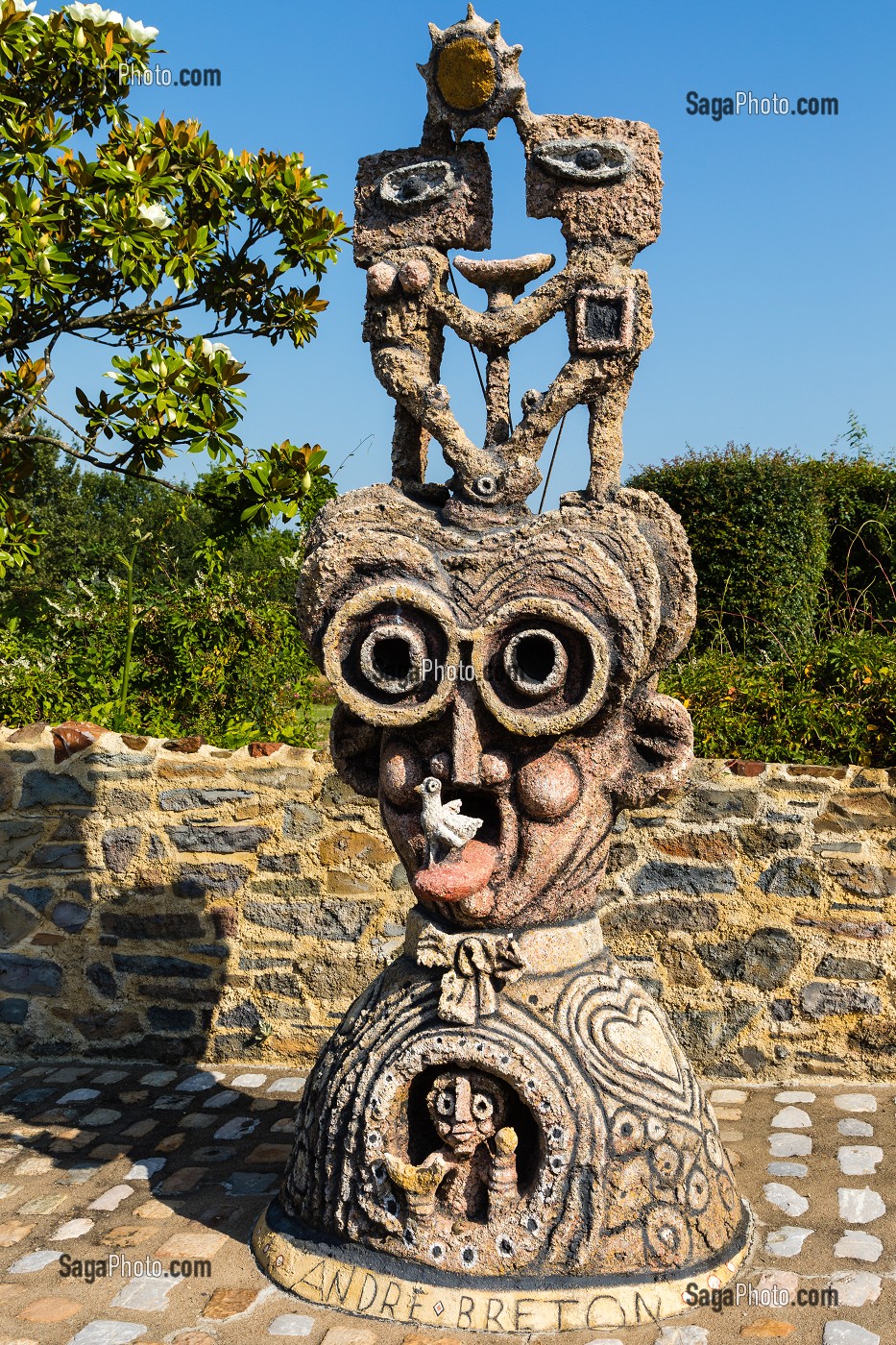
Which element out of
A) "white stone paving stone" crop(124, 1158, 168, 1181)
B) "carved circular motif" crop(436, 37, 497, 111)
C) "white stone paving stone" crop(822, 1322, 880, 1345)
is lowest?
"white stone paving stone" crop(124, 1158, 168, 1181)

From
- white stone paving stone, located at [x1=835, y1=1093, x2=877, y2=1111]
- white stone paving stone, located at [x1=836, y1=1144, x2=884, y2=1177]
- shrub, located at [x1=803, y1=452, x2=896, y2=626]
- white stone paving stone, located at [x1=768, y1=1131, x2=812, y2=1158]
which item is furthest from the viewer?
shrub, located at [x1=803, y1=452, x2=896, y2=626]

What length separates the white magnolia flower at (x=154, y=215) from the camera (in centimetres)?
465

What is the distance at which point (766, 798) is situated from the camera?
4.81m

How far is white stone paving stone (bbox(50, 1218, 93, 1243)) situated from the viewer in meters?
3.41

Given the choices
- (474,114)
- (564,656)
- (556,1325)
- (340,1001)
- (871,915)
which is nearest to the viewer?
(556,1325)

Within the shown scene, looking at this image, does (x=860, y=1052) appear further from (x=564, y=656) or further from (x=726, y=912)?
(x=564, y=656)

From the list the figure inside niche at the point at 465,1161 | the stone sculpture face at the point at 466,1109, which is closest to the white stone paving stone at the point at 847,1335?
the figure inside niche at the point at 465,1161

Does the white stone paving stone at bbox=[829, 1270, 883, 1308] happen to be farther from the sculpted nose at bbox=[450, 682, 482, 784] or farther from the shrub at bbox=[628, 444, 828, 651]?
the shrub at bbox=[628, 444, 828, 651]

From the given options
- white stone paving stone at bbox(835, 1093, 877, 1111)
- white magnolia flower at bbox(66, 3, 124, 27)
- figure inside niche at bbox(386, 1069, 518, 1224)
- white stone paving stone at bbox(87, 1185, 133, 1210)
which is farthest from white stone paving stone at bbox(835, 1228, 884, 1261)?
white magnolia flower at bbox(66, 3, 124, 27)

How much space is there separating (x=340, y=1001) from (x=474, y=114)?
3.43 meters

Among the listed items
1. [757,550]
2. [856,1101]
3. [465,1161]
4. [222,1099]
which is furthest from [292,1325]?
[757,550]

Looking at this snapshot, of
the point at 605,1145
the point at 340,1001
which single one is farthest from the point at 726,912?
the point at 605,1145

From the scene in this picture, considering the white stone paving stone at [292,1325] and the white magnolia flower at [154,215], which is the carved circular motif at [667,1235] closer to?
the white stone paving stone at [292,1325]

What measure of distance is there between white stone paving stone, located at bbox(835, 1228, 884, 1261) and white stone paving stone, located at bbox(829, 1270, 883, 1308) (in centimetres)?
9
